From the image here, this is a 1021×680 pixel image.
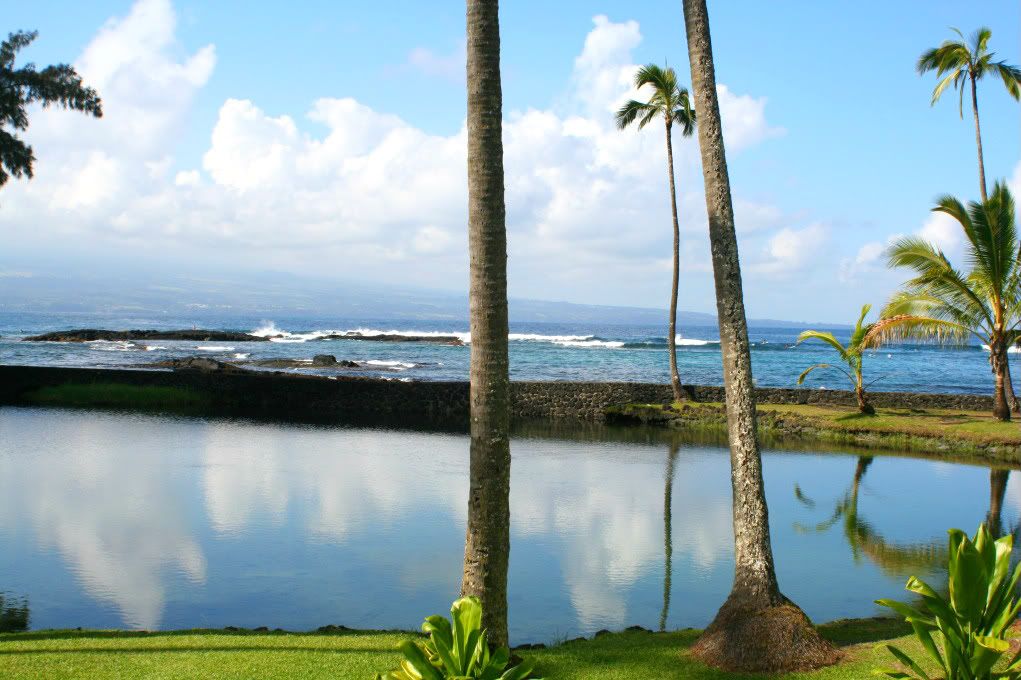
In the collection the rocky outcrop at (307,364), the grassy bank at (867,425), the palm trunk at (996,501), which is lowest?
the palm trunk at (996,501)

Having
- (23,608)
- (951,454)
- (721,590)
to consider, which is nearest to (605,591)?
(721,590)

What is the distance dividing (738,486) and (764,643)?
38.8 inches

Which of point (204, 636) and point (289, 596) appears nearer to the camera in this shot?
point (204, 636)

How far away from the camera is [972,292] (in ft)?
58.2

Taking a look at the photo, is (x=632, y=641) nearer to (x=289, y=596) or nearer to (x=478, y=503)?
(x=478, y=503)

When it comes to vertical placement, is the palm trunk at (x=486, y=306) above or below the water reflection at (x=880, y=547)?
above

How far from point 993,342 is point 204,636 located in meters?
16.9

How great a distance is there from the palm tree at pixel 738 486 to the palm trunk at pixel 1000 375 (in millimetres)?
14329

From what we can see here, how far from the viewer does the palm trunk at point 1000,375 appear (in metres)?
17.9

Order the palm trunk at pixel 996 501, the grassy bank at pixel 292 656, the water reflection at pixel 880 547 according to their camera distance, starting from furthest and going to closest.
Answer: the palm trunk at pixel 996 501
the water reflection at pixel 880 547
the grassy bank at pixel 292 656

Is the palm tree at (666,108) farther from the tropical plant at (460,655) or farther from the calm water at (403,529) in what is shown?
the tropical plant at (460,655)

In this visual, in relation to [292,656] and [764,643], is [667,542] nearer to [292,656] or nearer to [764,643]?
[764,643]

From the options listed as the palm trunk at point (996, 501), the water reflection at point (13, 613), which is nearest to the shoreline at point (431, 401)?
the palm trunk at point (996, 501)

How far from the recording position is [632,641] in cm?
607
